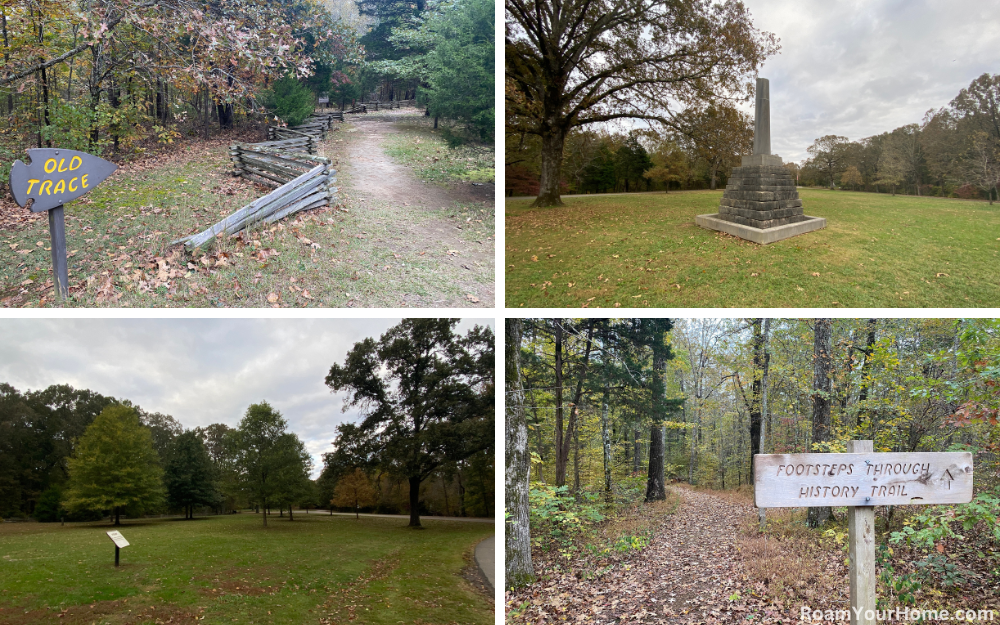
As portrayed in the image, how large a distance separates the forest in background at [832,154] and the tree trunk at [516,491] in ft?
26.5

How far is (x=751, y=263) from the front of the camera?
6051 mm

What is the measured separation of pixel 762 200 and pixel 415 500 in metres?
7.15

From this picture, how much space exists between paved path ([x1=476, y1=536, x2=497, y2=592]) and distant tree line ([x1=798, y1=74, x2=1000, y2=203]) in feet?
39.9

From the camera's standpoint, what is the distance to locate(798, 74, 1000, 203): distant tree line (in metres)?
10.3

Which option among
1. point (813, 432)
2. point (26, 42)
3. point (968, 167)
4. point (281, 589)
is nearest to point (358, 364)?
point (281, 589)

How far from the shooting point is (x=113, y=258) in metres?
4.64

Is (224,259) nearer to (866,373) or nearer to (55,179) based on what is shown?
(55,179)

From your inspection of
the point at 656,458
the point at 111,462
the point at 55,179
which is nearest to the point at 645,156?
the point at 656,458

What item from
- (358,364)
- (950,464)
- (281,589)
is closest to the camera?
(950,464)

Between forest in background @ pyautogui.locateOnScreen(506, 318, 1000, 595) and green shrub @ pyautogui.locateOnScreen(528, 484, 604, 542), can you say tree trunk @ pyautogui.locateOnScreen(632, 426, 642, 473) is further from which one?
green shrub @ pyautogui.locateOnScreen(528, 484, 604, 542)

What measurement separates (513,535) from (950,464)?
3.30 meters

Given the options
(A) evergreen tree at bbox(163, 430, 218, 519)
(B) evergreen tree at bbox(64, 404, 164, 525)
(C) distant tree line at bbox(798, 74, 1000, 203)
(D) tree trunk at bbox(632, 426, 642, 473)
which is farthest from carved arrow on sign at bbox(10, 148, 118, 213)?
(C) distant tree line at bbox(798, 74, 1000, 203)

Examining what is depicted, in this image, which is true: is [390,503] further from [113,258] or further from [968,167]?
[968,167]
